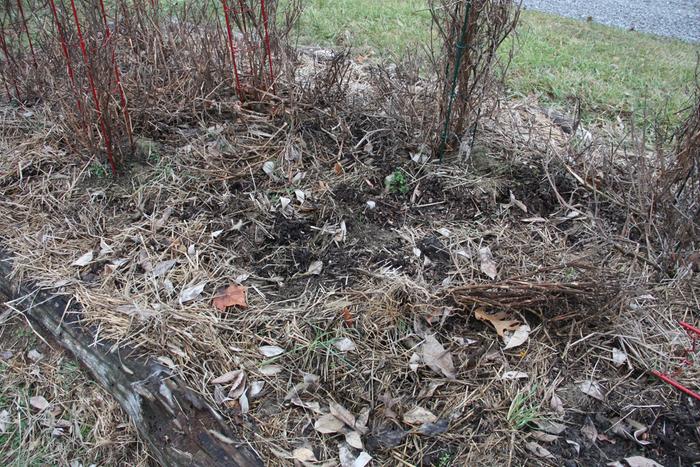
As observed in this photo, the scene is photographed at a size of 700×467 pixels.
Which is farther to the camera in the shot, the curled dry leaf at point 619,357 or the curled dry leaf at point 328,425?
the curled dry leaf at point 619,357

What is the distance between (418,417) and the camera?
6.60ft

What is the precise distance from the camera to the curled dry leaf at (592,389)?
2071 mm

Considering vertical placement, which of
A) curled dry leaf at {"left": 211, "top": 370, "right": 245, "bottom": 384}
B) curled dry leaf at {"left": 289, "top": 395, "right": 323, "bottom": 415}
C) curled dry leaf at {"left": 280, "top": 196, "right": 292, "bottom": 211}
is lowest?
curled dry leaf at {"left": 289, "top": 395, "right": 323, "bottom": 415}

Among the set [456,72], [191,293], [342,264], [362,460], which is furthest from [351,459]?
[456,72]

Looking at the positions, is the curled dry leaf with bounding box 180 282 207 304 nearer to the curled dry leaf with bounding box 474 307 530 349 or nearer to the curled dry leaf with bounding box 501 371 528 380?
the curled dry leaf with bounding box 474 307 530 349

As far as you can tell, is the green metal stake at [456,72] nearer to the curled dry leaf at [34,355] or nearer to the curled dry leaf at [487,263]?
the curled dry leaf at [487,263]

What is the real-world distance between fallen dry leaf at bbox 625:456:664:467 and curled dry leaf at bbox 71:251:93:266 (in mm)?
2355

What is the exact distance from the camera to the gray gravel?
274 inches

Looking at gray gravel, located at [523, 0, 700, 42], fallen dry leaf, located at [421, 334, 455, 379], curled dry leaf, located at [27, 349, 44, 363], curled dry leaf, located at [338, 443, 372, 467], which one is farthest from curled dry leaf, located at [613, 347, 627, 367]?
gray gravel, located at [523, 0, 700, 42]

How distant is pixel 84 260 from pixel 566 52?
442 centimetres

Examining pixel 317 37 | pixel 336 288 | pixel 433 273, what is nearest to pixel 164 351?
pixel 336 288

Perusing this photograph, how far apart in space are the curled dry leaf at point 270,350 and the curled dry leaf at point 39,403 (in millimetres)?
1018

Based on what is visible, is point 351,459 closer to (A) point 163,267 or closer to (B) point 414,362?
(B) point 414,362

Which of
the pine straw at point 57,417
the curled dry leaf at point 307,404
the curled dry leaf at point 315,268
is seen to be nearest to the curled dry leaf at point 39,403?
the pine straw at point 57,417
